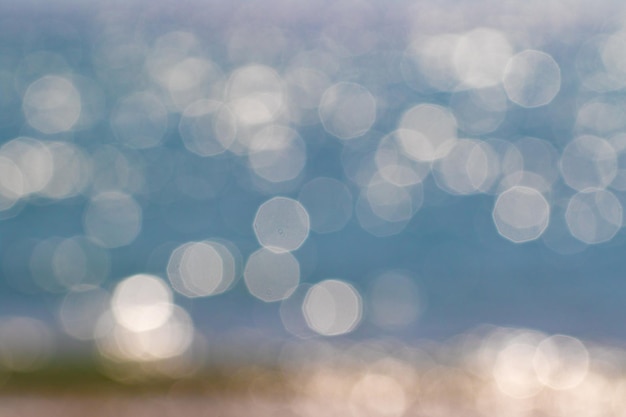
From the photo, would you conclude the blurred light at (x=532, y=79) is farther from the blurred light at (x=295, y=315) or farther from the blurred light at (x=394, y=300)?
the blurred light at (x=295, y=315)

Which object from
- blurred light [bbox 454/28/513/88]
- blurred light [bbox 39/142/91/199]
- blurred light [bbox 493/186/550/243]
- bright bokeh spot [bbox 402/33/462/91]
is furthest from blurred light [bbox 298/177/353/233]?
blurred light [bbox 454/28/513/88]

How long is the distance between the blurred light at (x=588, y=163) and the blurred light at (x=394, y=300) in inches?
242

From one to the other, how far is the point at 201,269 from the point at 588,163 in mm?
8973

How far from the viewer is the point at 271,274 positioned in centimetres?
1053

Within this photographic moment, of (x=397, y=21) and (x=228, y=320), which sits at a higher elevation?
(x=397, y=21)

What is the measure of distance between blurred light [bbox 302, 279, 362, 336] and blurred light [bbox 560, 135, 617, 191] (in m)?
6.67

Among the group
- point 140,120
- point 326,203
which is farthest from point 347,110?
point 326,203

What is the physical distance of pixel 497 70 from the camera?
31750 millimetres

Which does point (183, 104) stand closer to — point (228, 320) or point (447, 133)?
point (447, 133)

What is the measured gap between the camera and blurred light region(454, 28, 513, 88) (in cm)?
2989

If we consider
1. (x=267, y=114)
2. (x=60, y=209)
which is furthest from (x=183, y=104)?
(x=60, y=209)

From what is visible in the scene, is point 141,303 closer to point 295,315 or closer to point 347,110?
point 295,315

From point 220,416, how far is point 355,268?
800 cm

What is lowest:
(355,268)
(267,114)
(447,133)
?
(355,268)
